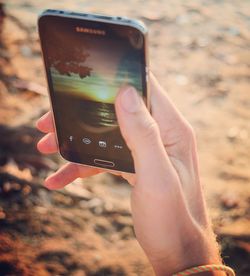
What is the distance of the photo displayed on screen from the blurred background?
940 millimetres

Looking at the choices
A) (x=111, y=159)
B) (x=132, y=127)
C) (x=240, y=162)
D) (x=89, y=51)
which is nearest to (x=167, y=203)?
(x=132, y=127)

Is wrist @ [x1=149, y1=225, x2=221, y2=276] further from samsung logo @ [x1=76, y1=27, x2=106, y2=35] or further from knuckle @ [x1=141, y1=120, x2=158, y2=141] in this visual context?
samsung logo @ [x1=76, y1=27, x2=106, y2=35]

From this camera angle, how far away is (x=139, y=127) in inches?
62.3

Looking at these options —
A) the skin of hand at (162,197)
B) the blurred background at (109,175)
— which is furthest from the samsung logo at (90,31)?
the blurred background at (109,175)

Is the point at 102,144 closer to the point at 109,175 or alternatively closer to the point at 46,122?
the point at 46,122

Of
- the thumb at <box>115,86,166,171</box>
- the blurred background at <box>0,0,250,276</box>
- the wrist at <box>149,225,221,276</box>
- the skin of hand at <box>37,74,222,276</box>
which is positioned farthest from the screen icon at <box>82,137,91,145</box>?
the blurred background at <box>0,0,250,276</box>

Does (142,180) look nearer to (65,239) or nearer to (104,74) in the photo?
(104,74)

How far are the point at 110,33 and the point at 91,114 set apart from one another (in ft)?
1.44

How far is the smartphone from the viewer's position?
1.70 metres

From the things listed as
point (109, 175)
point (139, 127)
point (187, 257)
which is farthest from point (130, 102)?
point (109, 175)

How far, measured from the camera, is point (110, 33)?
5.57 ft

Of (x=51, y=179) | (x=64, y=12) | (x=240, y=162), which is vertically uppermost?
(x=64, y=12)

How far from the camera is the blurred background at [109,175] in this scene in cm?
277

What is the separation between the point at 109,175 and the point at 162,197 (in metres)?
1.68
